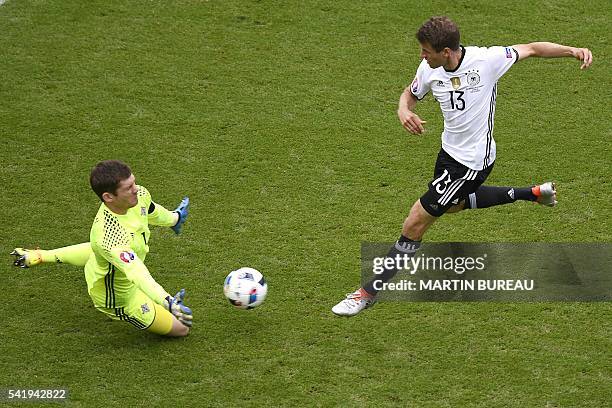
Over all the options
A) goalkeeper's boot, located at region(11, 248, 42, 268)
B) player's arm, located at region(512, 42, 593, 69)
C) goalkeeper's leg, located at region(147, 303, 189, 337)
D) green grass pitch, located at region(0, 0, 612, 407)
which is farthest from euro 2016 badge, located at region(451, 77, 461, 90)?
goalkeeper's boot, located at region(11, 248, 42, 268)

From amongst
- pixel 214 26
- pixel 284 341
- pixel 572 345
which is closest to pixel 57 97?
pixel 214 26

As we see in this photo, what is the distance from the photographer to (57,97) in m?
10.2

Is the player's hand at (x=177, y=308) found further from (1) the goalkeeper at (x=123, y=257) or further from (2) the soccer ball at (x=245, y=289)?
(2) the soccer ball at (x=245, y=289)

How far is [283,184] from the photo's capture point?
8.93 meters

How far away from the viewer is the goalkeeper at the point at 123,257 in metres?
6.52

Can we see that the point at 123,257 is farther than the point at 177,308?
Yes

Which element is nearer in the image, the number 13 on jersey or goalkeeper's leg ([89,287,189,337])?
goalkeeper's leg ([89,287,189,337])

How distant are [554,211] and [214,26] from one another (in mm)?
4844

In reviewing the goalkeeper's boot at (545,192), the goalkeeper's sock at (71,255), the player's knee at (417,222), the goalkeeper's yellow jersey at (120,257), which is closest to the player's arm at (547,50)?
the goalkeeper's boot at (545,192)

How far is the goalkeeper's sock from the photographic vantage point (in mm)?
7152

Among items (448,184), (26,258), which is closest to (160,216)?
(26,258)

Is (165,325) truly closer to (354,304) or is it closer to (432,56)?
(354,304)

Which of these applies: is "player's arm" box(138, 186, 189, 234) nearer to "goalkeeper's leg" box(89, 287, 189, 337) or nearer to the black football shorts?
"goalkeeper's leg" box(89, 287, 189, 337)

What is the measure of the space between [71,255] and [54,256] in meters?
0.13
